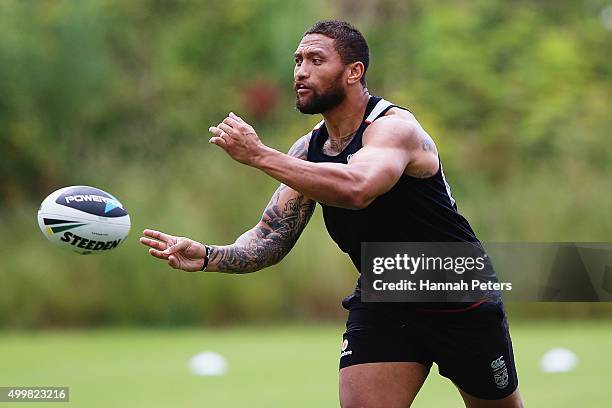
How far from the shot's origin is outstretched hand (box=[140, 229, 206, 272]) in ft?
20.1

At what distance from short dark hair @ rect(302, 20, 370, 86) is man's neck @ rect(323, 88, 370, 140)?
138 millimetres

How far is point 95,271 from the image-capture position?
64.5 feet

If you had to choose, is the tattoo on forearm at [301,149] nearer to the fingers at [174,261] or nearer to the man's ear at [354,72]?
the man's ear at [354,72]

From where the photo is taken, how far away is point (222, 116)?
30.0 metres

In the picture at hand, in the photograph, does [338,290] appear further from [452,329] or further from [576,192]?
[452,329]

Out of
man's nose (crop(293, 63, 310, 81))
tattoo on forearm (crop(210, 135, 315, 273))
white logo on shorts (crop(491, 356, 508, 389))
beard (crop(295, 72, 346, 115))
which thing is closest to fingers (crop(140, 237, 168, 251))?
tattoo on forearm (crop(210, 135, 315, 273))

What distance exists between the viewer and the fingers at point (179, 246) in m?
6.14

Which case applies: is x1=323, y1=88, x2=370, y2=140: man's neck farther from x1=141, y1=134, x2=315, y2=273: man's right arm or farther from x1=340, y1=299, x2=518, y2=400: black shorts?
x1=340, y1=299, x2=518, y2=400: black shorts

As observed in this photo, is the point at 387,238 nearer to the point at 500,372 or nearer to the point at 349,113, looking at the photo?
the point at 349,113

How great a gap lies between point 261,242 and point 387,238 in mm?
838

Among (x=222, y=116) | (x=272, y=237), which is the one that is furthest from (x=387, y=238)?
(x=222, y=116)

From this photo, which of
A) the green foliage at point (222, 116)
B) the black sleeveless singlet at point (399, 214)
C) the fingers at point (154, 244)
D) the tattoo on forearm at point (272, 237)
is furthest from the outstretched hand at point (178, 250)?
the green foliage at point (222, 116)

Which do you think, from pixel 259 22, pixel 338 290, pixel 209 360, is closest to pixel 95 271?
pixel 338 290

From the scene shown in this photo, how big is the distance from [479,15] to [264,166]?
27.7 m
